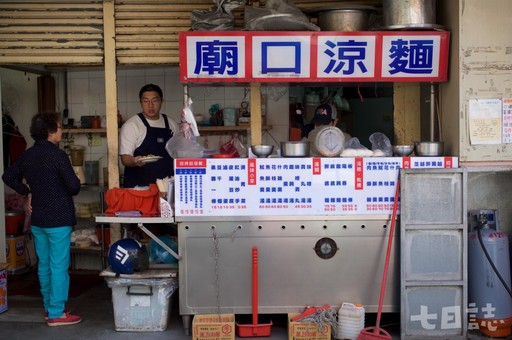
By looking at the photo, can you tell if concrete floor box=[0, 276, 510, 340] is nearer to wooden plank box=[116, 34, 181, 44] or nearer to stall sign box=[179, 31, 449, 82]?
stall sign box=[179, 31, 449, 82]

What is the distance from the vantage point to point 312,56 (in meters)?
4.90

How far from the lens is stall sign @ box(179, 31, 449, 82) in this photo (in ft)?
16.0

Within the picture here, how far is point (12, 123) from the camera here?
7.33 meters

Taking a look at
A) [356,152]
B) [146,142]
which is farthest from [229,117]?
[356,152]

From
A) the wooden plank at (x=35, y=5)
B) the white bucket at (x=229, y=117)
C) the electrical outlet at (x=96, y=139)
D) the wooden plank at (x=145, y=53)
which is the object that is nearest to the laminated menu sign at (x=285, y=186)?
the wooden plank at (x=145, y=53)

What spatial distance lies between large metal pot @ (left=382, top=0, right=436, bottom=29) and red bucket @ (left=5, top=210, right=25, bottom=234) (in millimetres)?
4589

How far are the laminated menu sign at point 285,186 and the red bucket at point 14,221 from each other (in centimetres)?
302

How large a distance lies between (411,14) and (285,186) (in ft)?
5.64

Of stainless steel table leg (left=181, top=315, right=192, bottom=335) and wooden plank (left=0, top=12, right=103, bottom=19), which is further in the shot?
wooden plank (left=0, top=12, right=103, bottom=19)

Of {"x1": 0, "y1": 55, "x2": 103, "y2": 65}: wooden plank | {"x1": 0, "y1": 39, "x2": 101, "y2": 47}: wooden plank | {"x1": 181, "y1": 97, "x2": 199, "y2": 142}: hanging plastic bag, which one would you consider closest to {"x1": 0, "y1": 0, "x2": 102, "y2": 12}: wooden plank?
{"x1": 0, "y1": 39, "x2": 101, "y2": 47}: wooden plank

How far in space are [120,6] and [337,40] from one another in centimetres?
201

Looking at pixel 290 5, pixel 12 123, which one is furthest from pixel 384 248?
pixel 12 123

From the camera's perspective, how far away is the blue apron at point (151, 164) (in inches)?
223

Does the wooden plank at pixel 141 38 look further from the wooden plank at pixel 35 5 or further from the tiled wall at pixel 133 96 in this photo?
the tiled wall at pixel 133 96
